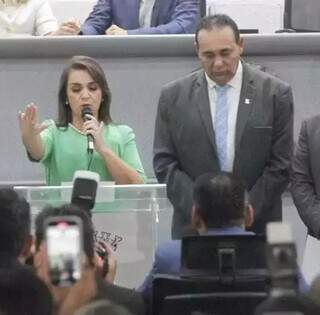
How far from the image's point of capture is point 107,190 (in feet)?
12.3

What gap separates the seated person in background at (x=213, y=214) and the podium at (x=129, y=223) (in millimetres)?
407

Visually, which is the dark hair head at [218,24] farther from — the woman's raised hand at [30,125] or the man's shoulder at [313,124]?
the woman's raised hand at [30,125]

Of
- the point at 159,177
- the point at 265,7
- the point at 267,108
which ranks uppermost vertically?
the point at 265,7

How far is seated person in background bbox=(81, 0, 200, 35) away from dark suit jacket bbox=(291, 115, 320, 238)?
1483mm

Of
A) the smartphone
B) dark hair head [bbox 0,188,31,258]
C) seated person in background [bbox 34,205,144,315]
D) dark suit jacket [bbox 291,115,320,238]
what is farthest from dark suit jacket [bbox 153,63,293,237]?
the smartphone

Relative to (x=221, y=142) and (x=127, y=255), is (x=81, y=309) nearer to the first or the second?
(x=127, y=255)

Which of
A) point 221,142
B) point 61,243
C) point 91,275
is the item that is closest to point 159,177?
point 221,142

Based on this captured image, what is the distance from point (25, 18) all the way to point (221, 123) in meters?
2.12

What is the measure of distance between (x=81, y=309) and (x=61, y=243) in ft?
0.66

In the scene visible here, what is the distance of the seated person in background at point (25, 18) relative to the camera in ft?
20.0

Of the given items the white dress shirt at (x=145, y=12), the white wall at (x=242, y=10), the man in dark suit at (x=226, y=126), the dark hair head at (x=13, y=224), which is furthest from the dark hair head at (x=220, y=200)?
the white wall at (x=242, y=10)

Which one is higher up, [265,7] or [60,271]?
[265,7]

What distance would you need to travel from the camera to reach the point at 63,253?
159cm

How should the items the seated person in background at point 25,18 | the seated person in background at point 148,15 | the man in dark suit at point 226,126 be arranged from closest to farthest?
the man in dark suit at point 226,126 < the seated person in background at point 148,15 < the seated person in background at point 25,18
